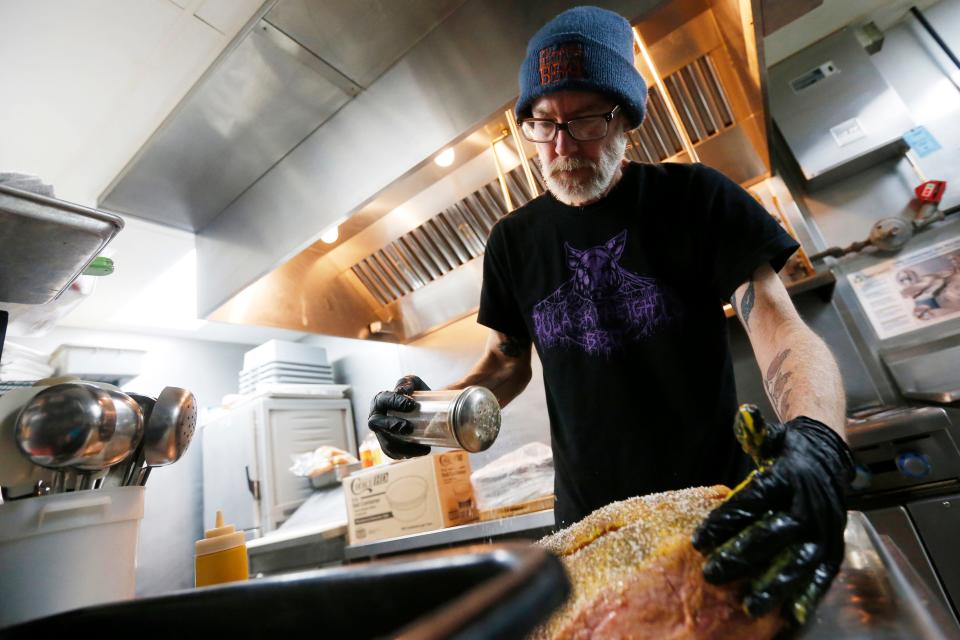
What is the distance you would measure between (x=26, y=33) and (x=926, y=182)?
405 centimetres

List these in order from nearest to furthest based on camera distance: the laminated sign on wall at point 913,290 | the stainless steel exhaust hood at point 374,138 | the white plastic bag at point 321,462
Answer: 1. the stainless steel exhaust hood at point 374,138
2. the laminated sign on wall at point 913,290
3. the white plastic bag at point 321,462

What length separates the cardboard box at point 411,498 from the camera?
2.13 metres

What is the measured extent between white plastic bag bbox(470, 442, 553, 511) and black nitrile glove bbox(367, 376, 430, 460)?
3.68ft

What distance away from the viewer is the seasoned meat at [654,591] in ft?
2.07

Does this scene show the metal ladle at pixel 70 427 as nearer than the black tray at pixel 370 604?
No

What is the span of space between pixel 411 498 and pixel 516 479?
511mm

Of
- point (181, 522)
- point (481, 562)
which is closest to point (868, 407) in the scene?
point (481, 562)

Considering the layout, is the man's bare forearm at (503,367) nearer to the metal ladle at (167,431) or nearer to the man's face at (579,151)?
the man's face at (579,151)

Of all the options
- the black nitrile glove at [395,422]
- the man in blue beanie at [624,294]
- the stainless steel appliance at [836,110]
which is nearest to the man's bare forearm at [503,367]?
the man in blue beanie at [624,294]

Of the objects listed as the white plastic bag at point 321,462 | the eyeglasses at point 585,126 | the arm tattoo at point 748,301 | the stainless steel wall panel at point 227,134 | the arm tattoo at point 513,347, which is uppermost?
the stainless steel wall panel at point 227,134

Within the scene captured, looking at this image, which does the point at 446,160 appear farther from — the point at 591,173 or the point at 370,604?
the point at 370,604

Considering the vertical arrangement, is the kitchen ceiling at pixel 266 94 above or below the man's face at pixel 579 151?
above

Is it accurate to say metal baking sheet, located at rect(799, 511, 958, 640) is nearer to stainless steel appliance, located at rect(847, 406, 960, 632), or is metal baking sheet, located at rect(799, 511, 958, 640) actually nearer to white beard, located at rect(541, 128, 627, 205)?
white beard, located at rect(541, 128, 627, 205)

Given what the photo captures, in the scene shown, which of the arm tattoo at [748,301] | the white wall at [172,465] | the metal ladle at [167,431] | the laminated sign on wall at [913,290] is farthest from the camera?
the white wall at [172,465]
